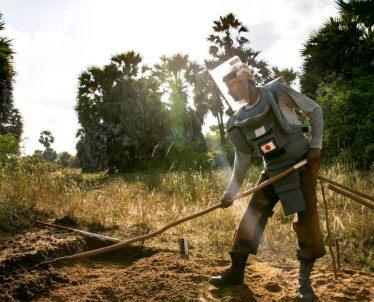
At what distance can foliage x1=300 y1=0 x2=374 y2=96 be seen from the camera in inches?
412

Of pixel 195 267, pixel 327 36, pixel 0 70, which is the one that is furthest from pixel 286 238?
pixel 0 70

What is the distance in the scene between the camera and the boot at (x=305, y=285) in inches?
90.1

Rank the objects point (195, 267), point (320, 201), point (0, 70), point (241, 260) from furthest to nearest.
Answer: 1. point (0, 70)
2. point (320, 201)
3. point (195, 267)
4. point (241, 260)

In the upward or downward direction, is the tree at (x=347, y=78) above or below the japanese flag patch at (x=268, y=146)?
above

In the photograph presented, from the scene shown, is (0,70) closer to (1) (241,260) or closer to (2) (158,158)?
(2) (158,158)

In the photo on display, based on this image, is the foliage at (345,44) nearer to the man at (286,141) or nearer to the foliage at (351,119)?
the foliage at (351,119)

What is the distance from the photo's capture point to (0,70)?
12.2 m

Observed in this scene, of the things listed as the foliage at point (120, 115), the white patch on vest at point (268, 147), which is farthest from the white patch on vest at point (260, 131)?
the foliage at point (120, 115)

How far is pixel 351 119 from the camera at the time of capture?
9391mm

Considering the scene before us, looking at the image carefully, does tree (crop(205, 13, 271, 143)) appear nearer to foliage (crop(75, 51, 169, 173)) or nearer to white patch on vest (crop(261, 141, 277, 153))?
foliage (crop(75, 51, 169, 173))

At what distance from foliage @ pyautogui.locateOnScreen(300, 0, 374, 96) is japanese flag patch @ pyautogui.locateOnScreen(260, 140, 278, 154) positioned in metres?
10.2

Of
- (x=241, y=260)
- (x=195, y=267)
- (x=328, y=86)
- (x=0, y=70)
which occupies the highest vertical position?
(x=0, y=70)

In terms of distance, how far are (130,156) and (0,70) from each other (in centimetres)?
847

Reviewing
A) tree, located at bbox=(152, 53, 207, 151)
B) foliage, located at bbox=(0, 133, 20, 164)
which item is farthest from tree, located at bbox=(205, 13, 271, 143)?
foliage, located at bbox=(0, 133, 20, 164)
